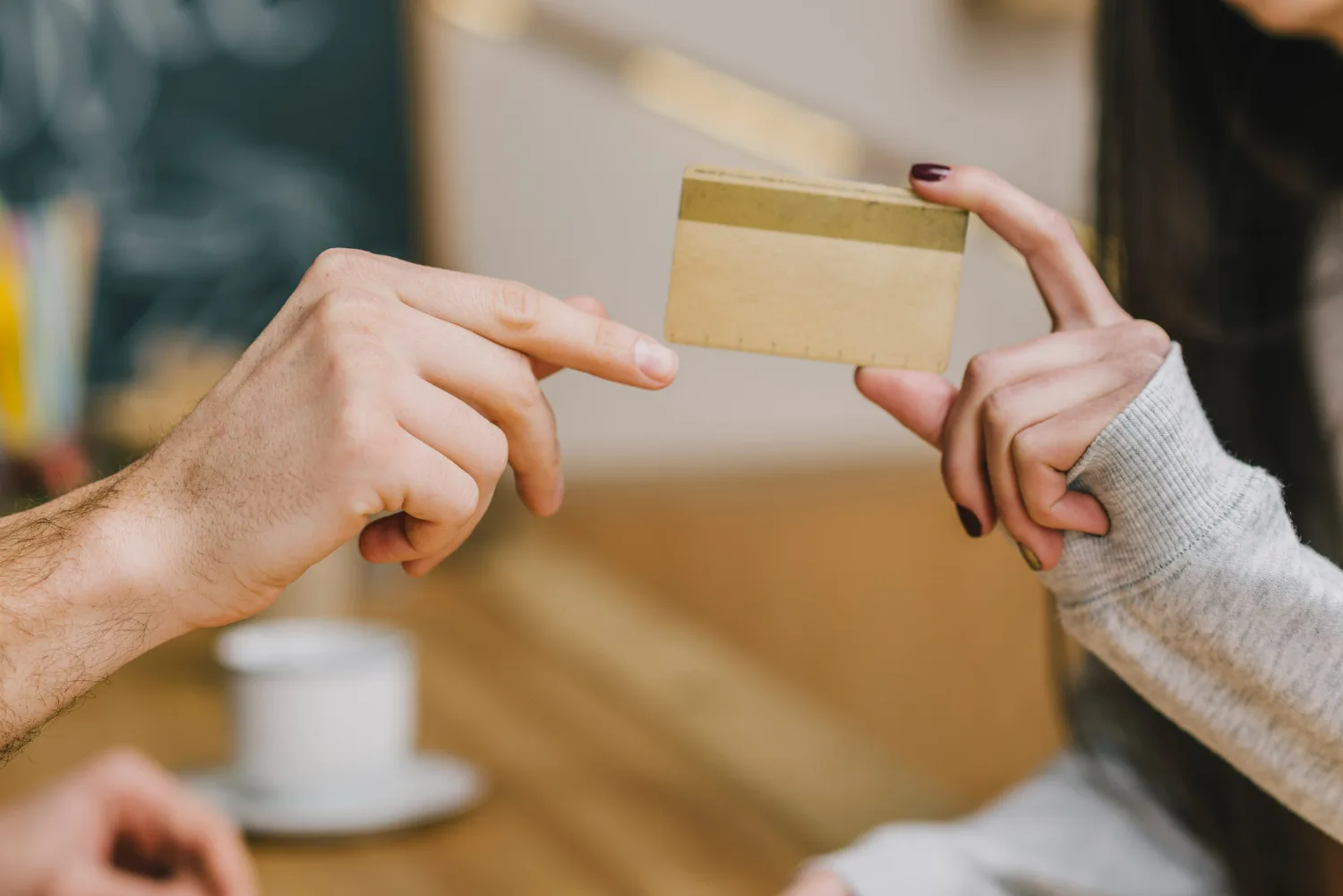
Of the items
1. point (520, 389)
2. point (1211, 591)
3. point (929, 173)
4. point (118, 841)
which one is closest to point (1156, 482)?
point (1211, 591)

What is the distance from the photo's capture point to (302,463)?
20.8 inches

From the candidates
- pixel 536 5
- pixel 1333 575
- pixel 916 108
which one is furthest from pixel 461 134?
pixel 1333 575

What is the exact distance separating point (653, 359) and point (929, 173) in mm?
146

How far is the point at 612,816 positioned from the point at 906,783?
223 millimetres

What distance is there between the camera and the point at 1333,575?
559mm

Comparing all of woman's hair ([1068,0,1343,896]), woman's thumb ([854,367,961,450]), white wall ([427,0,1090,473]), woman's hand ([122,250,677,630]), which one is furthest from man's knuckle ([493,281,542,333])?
white wall ([427,0,1090,473])

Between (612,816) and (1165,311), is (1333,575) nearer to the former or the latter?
(1165,311)

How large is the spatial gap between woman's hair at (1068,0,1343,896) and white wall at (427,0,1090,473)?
1140 mm

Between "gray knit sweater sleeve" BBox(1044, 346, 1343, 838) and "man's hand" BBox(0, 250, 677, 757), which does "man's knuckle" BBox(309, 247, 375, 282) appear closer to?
"man's hand" BBox(0, 250, 677, 757)

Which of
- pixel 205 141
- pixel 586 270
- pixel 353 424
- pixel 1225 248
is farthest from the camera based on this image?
pixel 586 270

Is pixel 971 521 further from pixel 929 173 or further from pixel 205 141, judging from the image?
Result: pixel 205 141

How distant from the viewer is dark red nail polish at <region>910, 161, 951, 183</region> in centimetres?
55

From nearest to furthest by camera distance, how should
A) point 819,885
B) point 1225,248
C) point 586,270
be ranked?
point 819,885
point 1225,248
point 586,270

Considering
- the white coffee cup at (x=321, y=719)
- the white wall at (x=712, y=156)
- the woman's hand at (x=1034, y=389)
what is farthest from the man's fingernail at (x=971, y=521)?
the white wall at (x=712, y=156)
